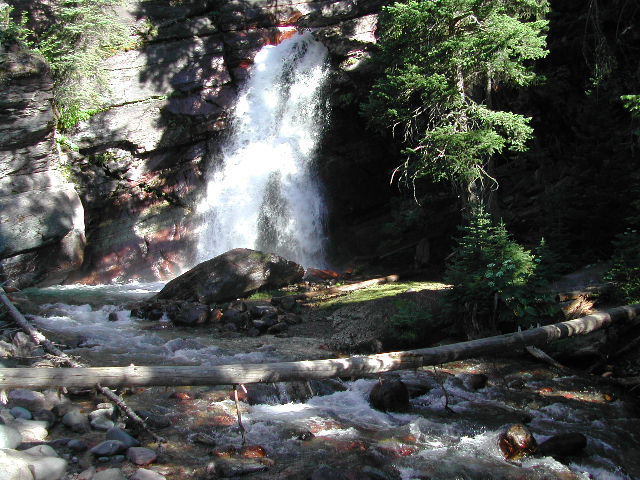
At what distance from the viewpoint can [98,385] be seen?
192 inches

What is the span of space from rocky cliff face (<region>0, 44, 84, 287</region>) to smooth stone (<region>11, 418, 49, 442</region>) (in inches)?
486

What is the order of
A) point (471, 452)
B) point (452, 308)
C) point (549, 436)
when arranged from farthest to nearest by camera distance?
point (452, 308), point (549, 436), point (471, 452)

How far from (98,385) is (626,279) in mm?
8349

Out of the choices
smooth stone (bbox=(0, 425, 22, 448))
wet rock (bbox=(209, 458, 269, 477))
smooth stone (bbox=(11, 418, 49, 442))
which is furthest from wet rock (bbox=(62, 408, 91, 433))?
wet rock (bbox=(209, 458, 269, 477))

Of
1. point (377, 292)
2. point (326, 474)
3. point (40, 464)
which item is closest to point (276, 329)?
point (377, 292)

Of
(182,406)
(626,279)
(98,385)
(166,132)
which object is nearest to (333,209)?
(166,132)

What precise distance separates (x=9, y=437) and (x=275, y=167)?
1731cm

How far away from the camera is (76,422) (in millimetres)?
5098

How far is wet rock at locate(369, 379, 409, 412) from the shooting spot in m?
6.54

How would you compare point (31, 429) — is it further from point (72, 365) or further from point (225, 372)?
point (225, 372)

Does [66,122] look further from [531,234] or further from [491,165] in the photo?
[531,234]

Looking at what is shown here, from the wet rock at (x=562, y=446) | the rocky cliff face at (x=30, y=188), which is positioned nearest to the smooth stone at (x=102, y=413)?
the wet rock at (x=562, y=446)

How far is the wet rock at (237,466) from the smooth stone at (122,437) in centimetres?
82

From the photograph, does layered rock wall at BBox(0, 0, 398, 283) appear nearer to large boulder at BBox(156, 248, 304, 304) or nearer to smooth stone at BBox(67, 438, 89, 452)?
large boulder at BBox(156, 248, 304, 304)
